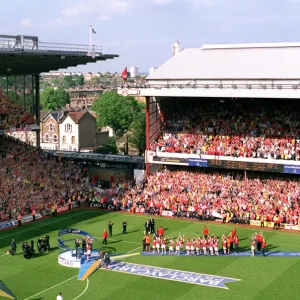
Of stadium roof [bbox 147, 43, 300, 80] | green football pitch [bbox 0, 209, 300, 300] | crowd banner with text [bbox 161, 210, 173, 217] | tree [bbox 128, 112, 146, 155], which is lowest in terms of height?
green football pitch [bbox 0, 209, 300, 300]

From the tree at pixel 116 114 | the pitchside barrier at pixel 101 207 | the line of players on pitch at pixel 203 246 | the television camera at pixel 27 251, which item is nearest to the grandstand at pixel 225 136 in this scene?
the pitchside barrier at pixel 101 207

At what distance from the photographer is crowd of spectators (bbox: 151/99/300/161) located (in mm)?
42625

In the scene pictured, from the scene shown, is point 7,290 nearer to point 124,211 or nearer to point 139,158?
point 124,211

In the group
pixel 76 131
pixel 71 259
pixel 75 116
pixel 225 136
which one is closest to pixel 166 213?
pixel 225 136

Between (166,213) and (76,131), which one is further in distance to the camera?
(76,131)

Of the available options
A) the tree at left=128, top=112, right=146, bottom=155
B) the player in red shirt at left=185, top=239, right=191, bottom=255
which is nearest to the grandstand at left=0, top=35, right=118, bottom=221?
the player in red shirt at left=185, top=239, right=191, bottom=255

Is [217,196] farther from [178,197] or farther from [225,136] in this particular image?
[225,136]

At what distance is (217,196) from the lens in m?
41.3

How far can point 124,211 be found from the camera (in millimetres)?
42656

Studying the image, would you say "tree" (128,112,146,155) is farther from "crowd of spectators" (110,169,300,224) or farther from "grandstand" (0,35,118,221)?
"crowd of spectators" (110,169,300,224)

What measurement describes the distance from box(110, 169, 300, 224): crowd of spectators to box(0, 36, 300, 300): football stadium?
96 millimetres

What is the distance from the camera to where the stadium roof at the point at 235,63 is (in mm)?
44250

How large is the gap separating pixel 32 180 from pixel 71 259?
17.6m

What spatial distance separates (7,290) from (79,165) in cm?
2963
